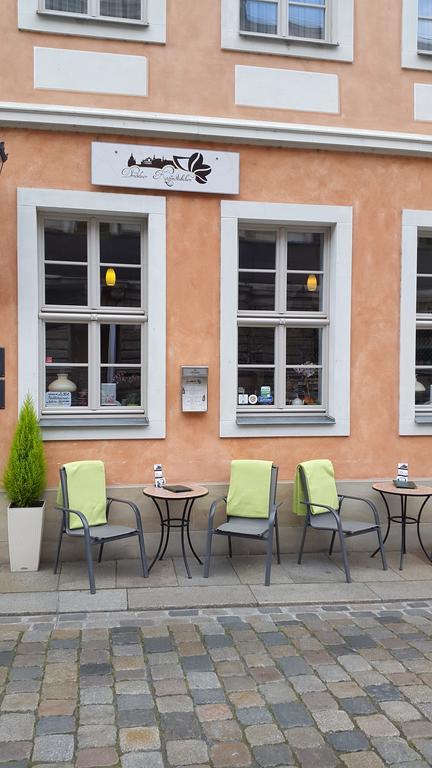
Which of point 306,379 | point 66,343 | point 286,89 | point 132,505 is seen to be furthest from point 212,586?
point 286,89

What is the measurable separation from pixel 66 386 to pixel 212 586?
2347 millimetres

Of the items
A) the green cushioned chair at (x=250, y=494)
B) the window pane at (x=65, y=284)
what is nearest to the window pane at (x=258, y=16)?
the window pane at (x=65, y=284)

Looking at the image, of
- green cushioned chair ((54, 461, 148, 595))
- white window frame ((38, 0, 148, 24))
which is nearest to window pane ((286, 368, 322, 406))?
green cushioned chair ((54, 461, 148, 595))

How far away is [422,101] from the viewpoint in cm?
689

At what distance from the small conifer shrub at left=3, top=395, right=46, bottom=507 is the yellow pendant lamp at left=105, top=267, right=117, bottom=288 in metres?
1.43

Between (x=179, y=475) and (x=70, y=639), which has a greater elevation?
(x=179, y=475)

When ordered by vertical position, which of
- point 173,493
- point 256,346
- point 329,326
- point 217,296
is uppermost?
point 217,296

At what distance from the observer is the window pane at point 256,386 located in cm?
684

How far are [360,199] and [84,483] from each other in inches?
153

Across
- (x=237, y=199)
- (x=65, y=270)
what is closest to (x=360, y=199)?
(x=237, y=199)

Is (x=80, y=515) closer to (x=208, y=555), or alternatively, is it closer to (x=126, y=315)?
(x=208, y=555)

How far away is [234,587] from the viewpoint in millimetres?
5695

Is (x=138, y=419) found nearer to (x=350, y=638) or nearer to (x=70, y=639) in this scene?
(x=70, y=639)

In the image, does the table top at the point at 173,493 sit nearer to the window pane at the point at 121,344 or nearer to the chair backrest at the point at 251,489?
the chair backrest at the point at 251,489
